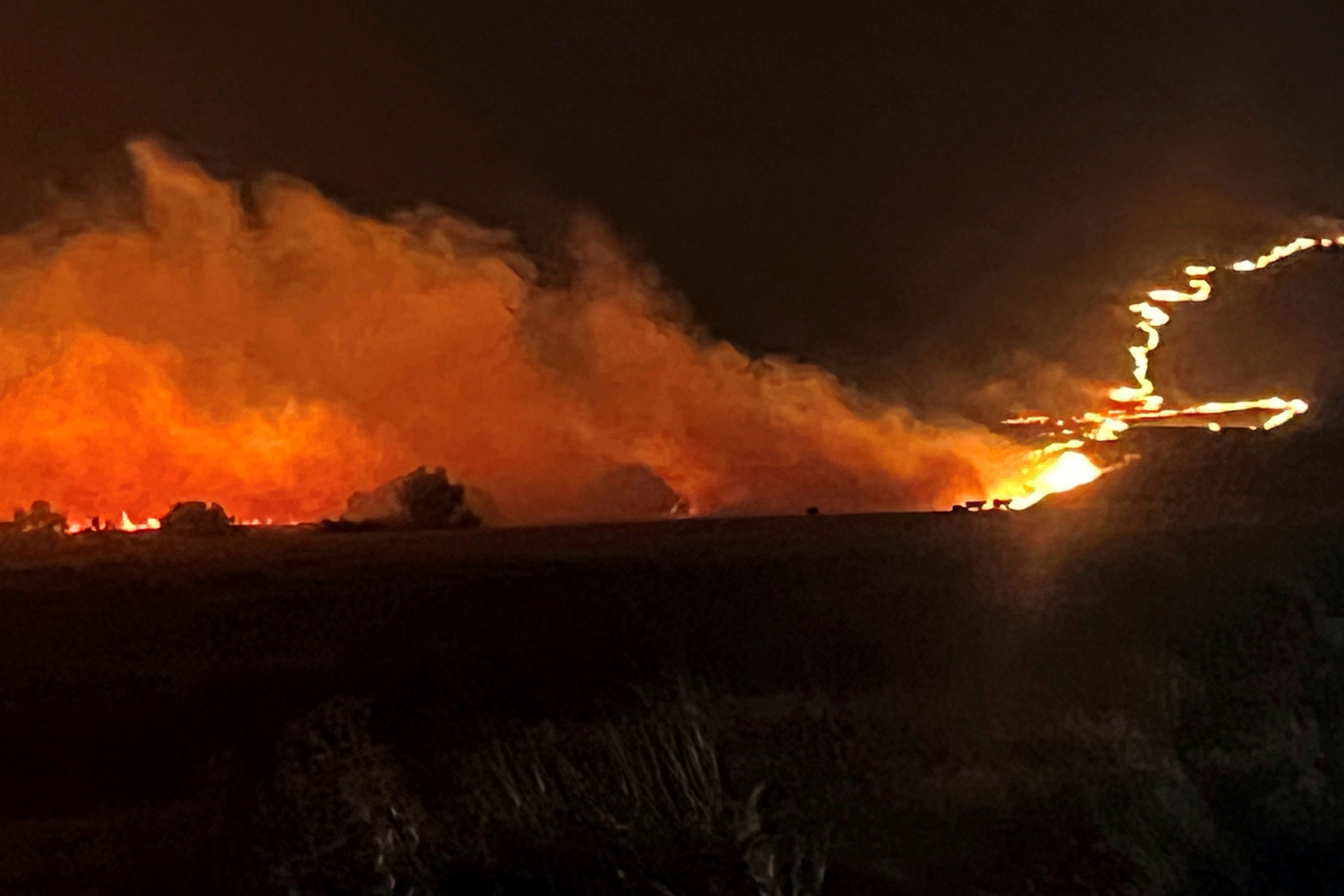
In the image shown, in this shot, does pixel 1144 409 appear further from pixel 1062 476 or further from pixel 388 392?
pixel 388 392

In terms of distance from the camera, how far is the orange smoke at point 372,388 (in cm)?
936

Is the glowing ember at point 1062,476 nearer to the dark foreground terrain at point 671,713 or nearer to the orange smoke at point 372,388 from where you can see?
the orange smoke at point 372,388

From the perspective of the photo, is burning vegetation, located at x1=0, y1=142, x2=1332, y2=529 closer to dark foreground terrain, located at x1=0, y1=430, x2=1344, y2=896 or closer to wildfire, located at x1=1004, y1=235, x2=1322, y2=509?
wildfire, located at x1=1004, y1=235, x2=1322, y2=509

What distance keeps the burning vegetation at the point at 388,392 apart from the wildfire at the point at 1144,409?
0.08 ft

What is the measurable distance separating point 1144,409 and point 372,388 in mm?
5938

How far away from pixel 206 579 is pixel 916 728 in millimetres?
3559

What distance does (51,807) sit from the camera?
546cm

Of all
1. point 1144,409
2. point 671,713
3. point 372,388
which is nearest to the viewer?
point 671,713

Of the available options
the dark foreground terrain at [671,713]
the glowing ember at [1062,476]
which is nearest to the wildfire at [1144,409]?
the glowing ember at [1062,476]

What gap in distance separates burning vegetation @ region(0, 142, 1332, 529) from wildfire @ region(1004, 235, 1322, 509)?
25mm

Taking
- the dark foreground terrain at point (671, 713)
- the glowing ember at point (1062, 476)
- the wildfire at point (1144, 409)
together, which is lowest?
the dark foreground terrain at point (671, 713)

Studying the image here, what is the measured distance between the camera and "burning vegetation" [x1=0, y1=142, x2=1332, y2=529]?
9367 millimetres

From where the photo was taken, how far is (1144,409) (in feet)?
34.2

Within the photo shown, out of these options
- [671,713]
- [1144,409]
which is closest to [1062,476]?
[1144,409]
